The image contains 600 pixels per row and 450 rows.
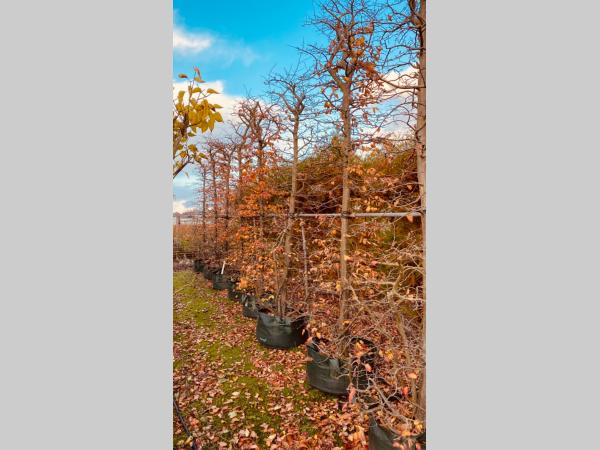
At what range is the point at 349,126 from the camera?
7.37 feet

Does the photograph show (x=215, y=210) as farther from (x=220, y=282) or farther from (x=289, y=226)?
(x=289, y=226)

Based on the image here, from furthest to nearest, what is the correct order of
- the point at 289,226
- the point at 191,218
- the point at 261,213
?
the point at 191,218
the point at 261,213
the point at 289,226

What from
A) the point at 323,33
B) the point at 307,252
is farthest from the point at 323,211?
the point at 323,33

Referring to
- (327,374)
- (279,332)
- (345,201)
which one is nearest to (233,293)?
(279,332)

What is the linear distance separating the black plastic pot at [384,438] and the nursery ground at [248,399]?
9 cm

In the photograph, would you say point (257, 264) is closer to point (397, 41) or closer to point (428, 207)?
point (397, 41)

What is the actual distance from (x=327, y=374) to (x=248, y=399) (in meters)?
0.60

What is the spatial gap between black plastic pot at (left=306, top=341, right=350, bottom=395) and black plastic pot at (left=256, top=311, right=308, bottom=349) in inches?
25.3

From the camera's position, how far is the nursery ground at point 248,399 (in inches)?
68.6

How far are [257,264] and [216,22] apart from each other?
105 inches

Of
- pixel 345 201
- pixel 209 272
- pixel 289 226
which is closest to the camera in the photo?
pixel 345 201

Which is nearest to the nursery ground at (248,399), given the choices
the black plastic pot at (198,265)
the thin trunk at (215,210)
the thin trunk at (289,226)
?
the thin trunk at (289,226)

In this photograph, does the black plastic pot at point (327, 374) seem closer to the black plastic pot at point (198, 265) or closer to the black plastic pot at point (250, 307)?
the black plastic pot at point (250, 307)

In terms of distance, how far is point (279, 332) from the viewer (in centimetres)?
294
